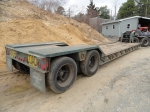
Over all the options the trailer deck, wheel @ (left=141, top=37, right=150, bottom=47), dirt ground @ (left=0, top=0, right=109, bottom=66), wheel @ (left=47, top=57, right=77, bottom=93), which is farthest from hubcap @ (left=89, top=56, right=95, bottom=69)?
wheel @ (left=141, top=37, right=150, bottom=47)

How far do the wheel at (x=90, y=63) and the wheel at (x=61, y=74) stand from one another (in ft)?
1.75

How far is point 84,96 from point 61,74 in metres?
0.82

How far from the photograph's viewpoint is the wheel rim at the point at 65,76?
9.75ft

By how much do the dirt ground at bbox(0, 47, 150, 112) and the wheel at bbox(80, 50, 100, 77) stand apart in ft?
0.75

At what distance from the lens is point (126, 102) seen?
2.55 metres

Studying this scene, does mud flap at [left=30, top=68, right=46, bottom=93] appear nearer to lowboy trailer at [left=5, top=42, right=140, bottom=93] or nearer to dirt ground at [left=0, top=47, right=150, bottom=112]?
lowboy trailer at [left=5, top=42, right=140, bottom=93]

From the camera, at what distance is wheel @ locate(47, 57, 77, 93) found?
2.53 meters

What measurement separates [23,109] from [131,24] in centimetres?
2214

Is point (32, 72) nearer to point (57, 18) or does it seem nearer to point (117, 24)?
point (57, 18)

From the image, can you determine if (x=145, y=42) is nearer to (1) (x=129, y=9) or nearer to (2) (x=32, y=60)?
(2) (x=32, y=60)

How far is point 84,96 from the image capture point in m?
2.77

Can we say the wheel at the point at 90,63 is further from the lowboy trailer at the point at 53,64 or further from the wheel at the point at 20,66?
the wheel at the point at 20,66

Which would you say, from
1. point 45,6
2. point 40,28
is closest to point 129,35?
point 40,28

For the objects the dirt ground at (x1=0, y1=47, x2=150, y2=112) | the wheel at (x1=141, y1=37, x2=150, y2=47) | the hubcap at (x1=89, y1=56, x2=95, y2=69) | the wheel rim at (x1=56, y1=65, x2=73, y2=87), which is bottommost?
the dirt ground at (x1=0, y1=47, x2=150, y2=112)
